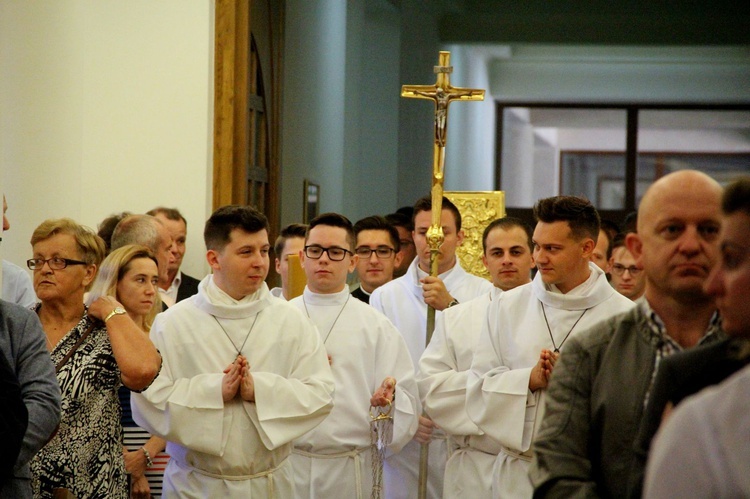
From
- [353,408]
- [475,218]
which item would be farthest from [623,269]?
[353,408]

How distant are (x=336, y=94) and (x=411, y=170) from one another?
1.74 metres

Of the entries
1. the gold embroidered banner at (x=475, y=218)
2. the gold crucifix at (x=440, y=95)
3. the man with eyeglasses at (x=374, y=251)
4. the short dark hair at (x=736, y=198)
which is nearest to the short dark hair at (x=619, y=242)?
the gold embroidered banner at (x=475, y=218)

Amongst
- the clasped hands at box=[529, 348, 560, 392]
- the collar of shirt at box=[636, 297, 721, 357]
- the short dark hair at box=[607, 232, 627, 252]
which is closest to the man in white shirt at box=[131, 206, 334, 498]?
the clasped hands at box=[529, 348, 560, 392]

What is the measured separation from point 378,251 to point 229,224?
237 cm

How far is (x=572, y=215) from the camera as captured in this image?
493cm

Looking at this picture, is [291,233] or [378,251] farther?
[378,251]

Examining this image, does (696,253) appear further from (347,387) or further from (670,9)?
(670,9)

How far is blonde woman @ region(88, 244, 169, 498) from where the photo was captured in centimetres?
521

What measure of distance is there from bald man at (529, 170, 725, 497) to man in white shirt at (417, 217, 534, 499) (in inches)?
90.4

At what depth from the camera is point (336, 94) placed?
477 inches

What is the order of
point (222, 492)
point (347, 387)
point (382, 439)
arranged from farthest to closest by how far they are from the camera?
1. point (347, 387)
2. point (382, 439)
3. point (222, 492)

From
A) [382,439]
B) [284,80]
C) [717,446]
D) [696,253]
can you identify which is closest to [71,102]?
[284,80]

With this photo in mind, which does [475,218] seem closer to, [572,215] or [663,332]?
[572,215]

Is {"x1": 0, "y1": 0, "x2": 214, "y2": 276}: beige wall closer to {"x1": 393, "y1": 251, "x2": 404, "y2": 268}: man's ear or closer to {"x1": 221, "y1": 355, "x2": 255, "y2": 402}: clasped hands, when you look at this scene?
{"x1": 393, "y1": 251, "x2": 404, "y2": 268}: man's ear
